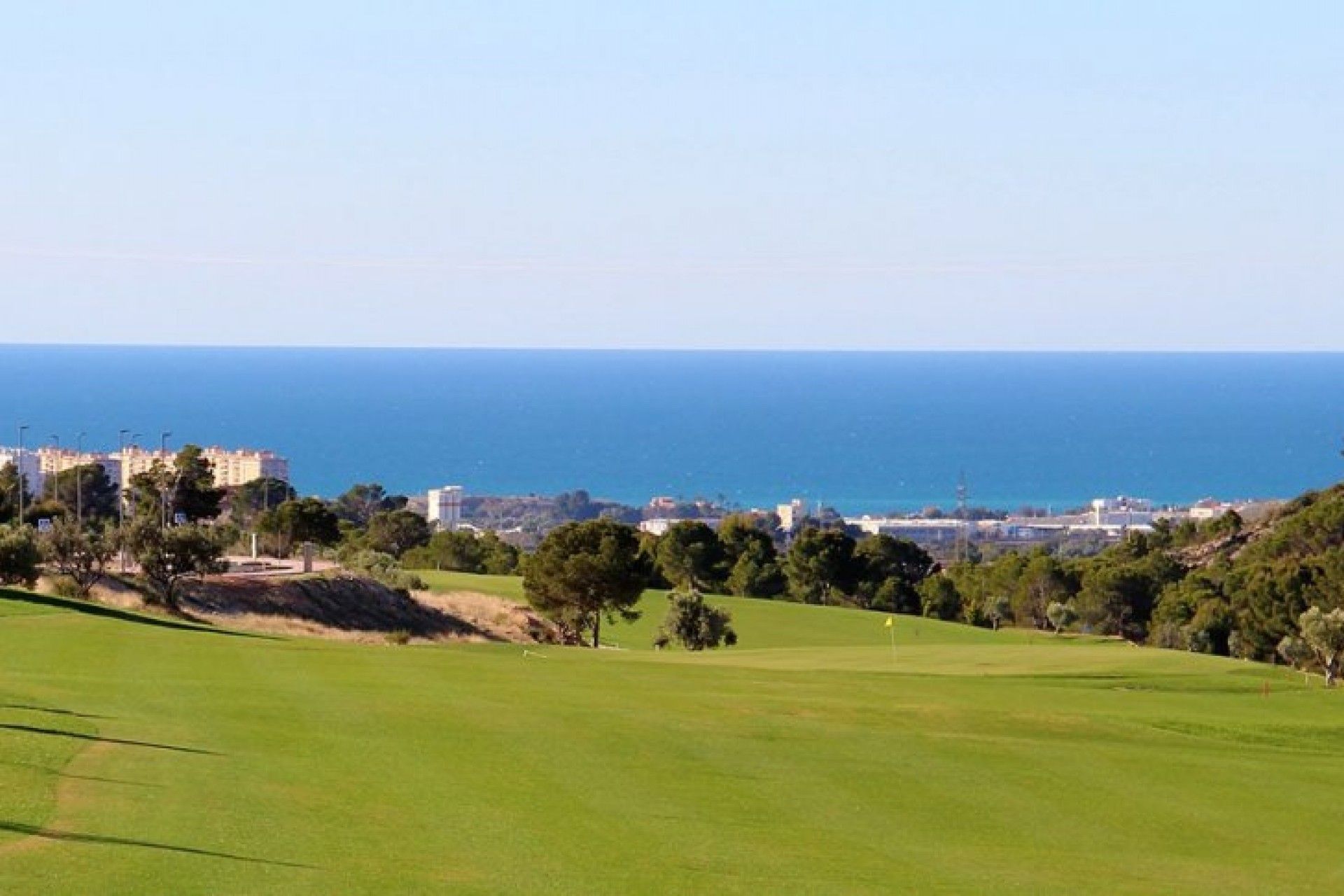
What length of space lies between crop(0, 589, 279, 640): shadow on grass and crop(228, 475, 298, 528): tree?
59.8 meters

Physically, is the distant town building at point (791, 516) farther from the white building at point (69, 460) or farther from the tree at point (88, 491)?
the tree at point (88, 491)

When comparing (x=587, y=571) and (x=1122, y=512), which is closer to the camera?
(x=587, y=571)

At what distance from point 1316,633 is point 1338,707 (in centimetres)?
1628

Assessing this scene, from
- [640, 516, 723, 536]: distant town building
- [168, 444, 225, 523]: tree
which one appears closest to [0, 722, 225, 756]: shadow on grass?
[168, 444, 225, 523]: tree

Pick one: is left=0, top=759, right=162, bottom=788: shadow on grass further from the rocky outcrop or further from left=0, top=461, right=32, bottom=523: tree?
left=0, top=461, right=32, bottom=523: tree

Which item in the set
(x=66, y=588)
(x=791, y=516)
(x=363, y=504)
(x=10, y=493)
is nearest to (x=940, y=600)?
(x=10, y=493)

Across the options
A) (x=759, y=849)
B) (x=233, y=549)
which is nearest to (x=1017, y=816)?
(x=759, y=849)

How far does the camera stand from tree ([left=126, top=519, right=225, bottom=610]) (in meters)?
51.7

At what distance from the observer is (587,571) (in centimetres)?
5906

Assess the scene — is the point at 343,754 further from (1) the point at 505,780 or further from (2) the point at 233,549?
(2) the point at 233,549

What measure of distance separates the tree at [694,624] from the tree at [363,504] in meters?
61.3

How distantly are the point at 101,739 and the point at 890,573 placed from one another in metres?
73.1

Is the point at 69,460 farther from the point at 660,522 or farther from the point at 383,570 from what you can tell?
the point at 383,570

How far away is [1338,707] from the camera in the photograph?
105 feet
